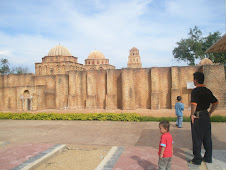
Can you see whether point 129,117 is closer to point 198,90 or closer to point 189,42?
point 198,90

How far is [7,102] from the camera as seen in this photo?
20.5 metres

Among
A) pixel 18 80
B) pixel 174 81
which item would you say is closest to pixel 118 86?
pixel 174 81

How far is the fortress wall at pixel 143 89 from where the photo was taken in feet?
55.3

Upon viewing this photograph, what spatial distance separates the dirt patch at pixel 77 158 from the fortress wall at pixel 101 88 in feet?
39.4

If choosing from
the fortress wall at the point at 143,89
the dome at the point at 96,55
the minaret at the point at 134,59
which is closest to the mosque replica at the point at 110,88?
the fortress wall at the point at 143,89

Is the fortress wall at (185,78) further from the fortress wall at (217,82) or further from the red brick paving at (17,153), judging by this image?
the red brick paving at (17,153)

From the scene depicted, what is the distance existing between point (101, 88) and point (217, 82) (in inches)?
357

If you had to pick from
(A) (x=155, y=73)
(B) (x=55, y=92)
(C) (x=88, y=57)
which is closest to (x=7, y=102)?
(B) (x=55, y=92)

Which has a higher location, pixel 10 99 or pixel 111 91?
pixel 111 91

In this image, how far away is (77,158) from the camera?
16.3ft

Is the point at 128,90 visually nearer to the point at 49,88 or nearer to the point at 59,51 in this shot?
the point at 49,88

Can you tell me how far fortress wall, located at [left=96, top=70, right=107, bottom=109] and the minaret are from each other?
99.6 feet

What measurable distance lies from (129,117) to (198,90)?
6515 millimetres

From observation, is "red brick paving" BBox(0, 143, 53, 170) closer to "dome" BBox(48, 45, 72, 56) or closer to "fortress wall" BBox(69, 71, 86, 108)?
"fortress wall" BBox(69, 71, 86, 108)
